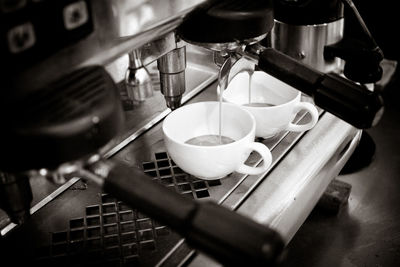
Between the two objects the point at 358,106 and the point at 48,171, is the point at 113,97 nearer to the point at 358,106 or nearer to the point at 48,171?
the point at 48,171

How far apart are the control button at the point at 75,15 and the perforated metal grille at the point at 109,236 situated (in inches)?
9.0

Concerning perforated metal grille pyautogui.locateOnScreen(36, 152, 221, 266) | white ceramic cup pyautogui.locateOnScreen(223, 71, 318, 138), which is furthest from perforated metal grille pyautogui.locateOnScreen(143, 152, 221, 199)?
white ceramic cup pyautogui.locateOnScreen(223, 71, 318, 138)

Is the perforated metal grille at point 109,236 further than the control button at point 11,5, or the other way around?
the perforated metal grille at point 109,236

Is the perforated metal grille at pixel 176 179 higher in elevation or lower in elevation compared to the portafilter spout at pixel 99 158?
lower

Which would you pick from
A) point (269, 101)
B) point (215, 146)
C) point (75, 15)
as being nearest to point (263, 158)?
point (215, 146)

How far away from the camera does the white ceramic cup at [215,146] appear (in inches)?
24.4

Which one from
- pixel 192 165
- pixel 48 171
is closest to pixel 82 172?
pixel 48 171

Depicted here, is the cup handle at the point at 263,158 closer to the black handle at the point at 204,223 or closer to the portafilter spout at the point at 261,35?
the portafilter spout at the point at 261,35

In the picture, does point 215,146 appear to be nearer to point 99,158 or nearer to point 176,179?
point 176,179

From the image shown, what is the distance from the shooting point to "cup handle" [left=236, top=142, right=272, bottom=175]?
0.63m

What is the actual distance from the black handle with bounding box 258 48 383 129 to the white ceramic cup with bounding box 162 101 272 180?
0.09m

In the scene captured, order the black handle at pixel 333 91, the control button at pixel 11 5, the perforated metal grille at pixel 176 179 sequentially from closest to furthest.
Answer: the control button at pixel 11 5 → the black handle at pixel 333 91 → the perforated metal grille at pixel 176 179

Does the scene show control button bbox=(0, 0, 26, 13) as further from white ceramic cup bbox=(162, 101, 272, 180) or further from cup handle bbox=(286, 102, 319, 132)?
cup handle bbox=(286, 102, 319, 132)

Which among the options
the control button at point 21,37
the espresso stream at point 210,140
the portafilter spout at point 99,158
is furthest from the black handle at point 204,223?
the espresso stream at point 210,140
